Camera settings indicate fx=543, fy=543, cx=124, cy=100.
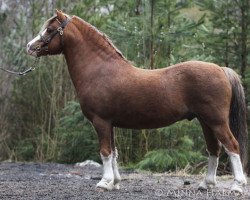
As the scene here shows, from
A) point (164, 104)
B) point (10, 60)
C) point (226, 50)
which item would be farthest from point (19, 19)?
point (164, 104)

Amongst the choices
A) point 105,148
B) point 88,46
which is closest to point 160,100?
point 105,148

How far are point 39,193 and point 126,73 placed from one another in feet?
5.61

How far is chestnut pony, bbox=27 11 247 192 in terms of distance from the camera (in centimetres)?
615

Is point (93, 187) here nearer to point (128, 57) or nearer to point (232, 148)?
point (232, 148)

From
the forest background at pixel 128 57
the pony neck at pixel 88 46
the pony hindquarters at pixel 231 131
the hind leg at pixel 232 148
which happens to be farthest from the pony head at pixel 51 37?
the forest background at pixel 128 57

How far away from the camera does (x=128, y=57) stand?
1134 cm

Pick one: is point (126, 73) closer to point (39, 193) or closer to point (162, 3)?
point (39, 193)

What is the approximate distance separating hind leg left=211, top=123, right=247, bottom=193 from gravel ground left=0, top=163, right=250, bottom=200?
0.16 metres

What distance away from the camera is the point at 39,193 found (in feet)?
20.0

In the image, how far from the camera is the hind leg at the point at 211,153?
21.3 feet

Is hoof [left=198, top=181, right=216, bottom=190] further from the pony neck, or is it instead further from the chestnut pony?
the pony neck

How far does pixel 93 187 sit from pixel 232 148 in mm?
1829

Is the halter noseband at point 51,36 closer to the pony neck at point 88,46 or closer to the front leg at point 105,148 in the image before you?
the pony neck at point 88,46

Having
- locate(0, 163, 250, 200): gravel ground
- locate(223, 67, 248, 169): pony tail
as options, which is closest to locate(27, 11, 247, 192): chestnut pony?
locate(223, 67, 248, 169): pony tail
